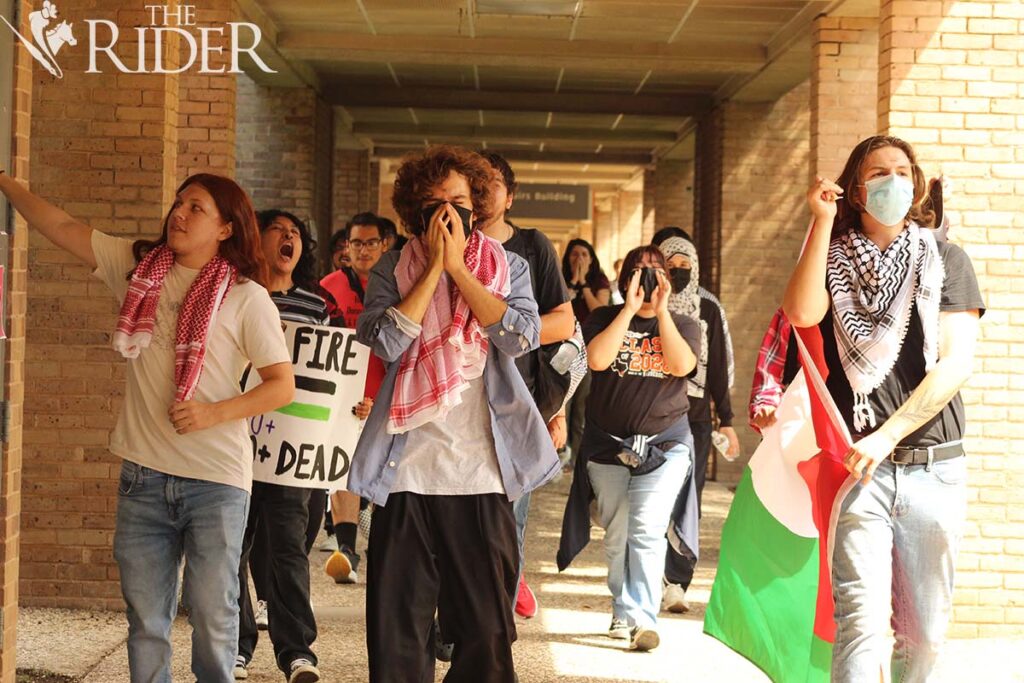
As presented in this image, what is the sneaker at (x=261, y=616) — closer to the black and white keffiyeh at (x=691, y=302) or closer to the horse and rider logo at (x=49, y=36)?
the black and white keffiyeh at (x=691, y=302)

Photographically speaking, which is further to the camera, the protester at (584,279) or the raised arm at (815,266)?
the protester at (584,279)

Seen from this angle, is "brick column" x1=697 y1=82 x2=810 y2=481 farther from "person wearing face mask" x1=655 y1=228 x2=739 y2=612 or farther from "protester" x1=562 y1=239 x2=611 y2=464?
"person wearing face mask" x1=655 y1=228 x2=739 y2=612

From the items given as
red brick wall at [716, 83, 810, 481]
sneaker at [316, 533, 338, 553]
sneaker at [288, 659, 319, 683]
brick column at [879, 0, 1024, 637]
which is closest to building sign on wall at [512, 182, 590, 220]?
red brick wall at [716, 83, 810, 481]

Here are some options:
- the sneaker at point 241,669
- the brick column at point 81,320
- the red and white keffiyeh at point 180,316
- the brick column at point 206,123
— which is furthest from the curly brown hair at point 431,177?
the brick column at point 206,123

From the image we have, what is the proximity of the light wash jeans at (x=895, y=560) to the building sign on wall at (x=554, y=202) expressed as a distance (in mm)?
19052

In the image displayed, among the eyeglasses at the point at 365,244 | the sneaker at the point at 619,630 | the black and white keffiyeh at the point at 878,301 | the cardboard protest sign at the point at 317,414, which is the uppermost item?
the eyeglasses at the point at 365,244

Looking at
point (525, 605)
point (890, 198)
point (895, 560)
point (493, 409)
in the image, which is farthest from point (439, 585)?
point (525, 605)

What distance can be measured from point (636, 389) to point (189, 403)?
126 inches

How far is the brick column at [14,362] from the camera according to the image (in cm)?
475

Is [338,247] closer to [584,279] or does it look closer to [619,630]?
[584,279]

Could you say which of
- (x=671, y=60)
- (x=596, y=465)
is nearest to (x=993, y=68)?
(x=596, y=465)

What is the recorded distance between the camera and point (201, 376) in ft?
14.0

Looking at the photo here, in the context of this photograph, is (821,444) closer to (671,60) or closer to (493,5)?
(493,5)

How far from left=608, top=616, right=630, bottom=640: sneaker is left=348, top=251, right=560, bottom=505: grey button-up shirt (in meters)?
2.89
